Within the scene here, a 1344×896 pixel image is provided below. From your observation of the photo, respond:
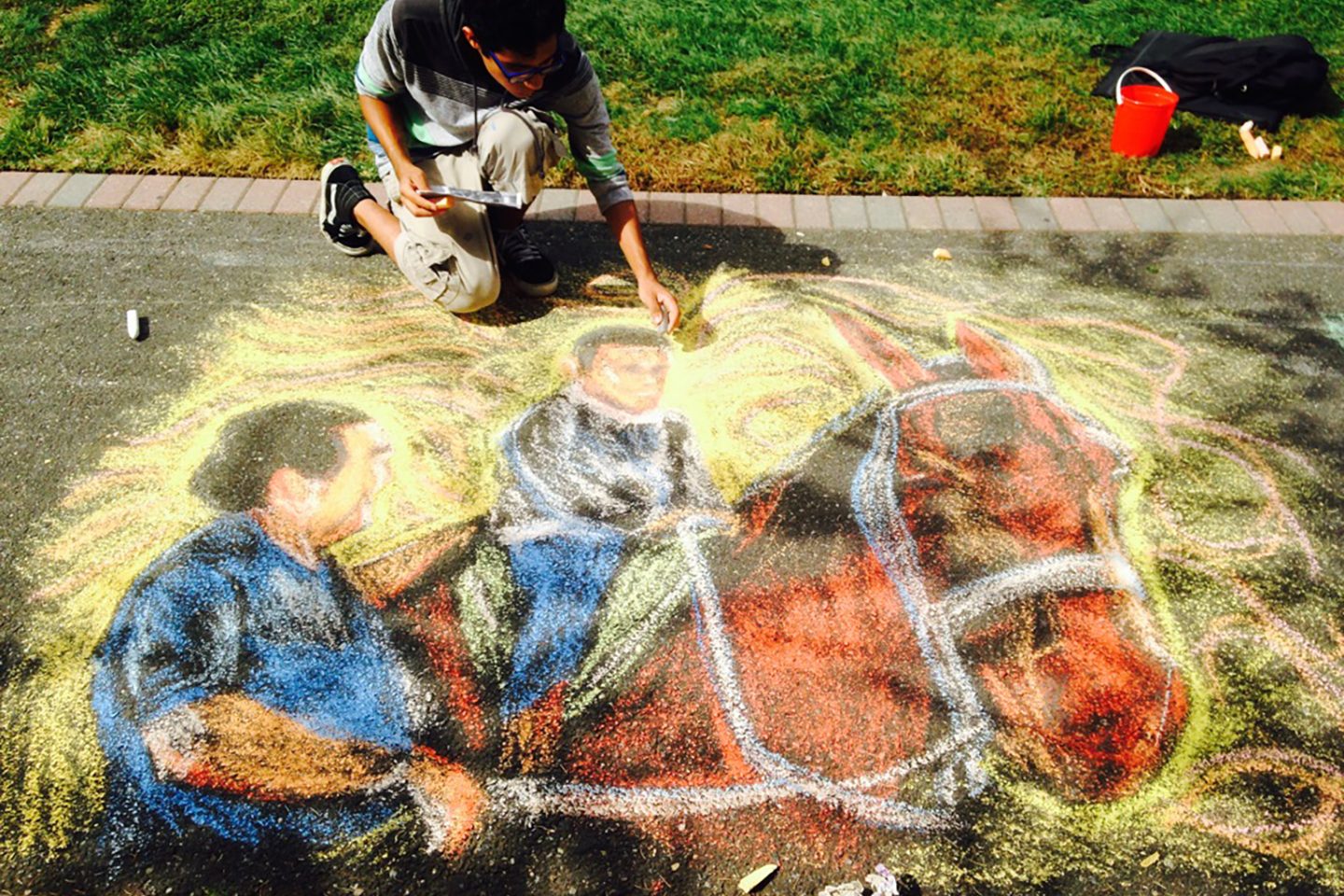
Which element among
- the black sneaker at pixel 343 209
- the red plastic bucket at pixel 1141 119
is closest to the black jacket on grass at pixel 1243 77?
the red plastic bucket at pixel 1141 119

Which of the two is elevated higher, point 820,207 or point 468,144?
point 468,144

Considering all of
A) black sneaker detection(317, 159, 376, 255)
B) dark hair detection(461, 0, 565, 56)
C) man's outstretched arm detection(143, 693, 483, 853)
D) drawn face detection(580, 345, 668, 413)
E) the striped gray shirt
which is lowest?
drawn face detection(580, 345, 668, 413)

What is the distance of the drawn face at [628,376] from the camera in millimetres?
2736

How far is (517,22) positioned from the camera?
2322 millimetres

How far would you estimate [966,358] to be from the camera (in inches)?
113

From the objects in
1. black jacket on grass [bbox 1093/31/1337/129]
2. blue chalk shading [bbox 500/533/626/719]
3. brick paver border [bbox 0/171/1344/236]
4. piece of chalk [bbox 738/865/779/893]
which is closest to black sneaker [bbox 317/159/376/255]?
brick paver border [bbox 0/171/1344/236]

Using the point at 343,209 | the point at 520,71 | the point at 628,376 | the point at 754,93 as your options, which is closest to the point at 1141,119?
the point at 754,93

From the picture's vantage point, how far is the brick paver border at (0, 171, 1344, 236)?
3.50 meters

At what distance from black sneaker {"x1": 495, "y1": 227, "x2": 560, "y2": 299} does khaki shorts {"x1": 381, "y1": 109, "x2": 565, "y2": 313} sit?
0.14 metres

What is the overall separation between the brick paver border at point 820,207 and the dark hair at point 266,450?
46.5 inches

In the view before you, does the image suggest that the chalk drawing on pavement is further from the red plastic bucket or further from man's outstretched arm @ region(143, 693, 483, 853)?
the red plastic bucket

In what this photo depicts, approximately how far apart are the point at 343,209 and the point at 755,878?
2.50 m

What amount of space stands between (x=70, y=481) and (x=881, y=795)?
2108 millimetres

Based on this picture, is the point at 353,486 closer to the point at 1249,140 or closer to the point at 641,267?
the point at 641,267
